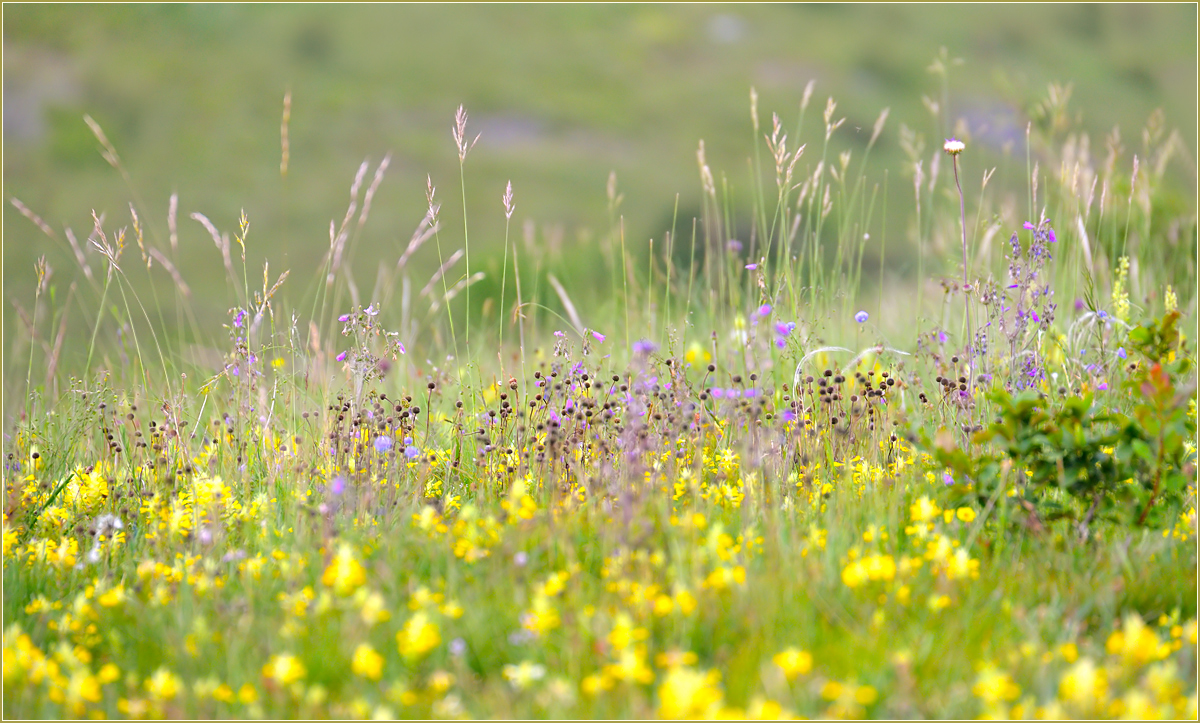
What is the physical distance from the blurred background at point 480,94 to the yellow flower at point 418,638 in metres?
27.5

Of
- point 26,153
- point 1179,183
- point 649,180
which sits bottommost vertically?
point 649,180

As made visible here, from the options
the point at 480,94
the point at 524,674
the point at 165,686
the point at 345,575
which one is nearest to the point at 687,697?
the point at 524,674

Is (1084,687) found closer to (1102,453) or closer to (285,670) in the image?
(1102,453)

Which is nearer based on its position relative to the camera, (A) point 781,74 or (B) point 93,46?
(B) point 93,46

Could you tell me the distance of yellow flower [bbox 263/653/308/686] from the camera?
1.45 metres

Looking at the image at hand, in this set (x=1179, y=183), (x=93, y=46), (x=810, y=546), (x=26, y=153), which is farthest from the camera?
(x=93, y=46)

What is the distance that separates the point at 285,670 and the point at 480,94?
222 feet

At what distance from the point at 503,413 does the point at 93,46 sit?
222 feet

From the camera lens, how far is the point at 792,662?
4.57 feet

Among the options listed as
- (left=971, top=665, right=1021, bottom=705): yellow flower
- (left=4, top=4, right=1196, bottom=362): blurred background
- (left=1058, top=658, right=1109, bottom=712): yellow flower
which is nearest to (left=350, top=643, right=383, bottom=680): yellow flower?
(left=971, top=665, right=1021, bottom=705): yellow flower

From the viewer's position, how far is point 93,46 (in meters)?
56.2

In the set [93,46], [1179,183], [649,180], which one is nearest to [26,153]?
[93,46]

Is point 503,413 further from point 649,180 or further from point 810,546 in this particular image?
point 649,180

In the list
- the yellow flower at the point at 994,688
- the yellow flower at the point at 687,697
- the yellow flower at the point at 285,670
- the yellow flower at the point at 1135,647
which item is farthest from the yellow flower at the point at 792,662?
the yellow flower at the point at 285,670
